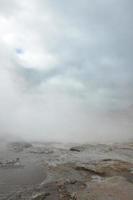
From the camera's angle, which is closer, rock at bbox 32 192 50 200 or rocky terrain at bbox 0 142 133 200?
rock at bbox 32 192 50 200

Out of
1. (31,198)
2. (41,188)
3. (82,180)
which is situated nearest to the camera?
(31,198)

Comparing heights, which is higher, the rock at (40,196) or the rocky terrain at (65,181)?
the rocky terrain at (65,181)

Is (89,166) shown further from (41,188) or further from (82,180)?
(41,188)

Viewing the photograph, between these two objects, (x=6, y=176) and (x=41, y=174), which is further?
(x=41, y=174)

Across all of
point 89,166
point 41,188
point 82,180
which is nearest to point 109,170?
point 89,166

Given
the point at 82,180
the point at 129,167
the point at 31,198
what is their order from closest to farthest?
the point at 31,198
the point at 82,180
the point at 129,167

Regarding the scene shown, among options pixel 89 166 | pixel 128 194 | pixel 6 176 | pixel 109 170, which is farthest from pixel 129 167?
pixel 6 176

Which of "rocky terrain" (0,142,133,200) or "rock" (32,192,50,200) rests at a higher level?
"rocky terrain" (0,142,133,200)

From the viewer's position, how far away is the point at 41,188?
42.8ft

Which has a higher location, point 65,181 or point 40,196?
point 65,181

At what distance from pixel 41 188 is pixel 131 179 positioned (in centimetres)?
690

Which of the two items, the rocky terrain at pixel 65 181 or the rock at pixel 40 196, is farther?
the rocky terrain at pixel 65 181

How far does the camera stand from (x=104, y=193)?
12000mm

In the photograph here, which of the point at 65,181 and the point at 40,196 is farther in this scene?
the point at 65,181
